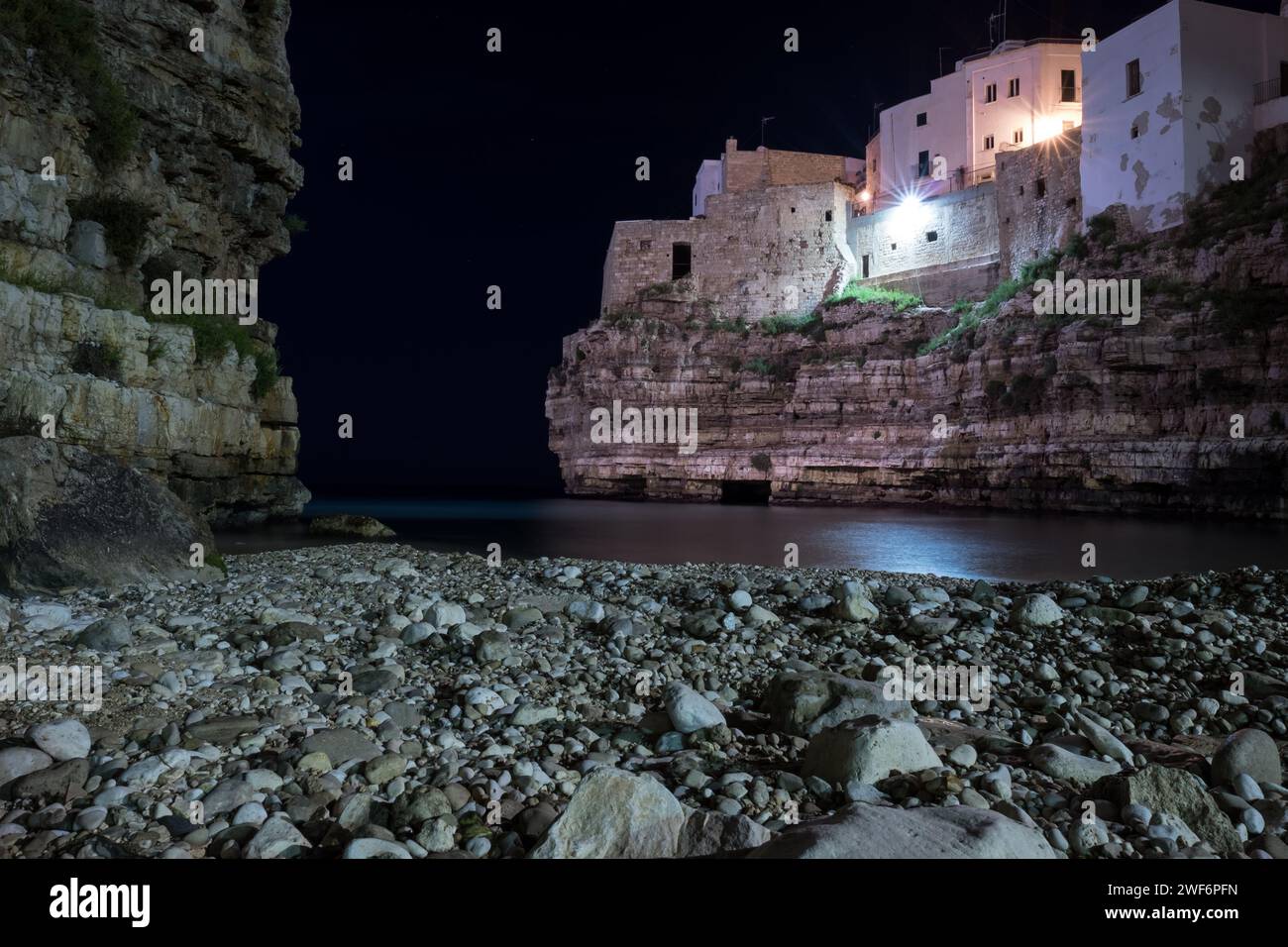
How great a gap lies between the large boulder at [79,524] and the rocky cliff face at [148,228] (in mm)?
3069

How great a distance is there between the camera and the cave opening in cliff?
4934 centimetres

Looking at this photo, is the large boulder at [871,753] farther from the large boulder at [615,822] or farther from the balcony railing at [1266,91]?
the balcony railing at [1266,91]

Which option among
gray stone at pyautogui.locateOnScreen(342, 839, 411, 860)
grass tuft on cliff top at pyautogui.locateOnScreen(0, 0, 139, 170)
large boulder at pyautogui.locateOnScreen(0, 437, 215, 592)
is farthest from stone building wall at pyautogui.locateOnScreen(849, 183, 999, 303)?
gray stone at pyautogui.locateOnScreen(342, 839, 411, 860)

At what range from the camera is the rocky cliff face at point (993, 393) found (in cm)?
2875

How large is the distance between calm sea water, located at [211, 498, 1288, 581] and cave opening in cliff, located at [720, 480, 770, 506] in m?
14.4

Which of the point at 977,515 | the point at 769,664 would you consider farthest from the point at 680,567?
the point at 977,515

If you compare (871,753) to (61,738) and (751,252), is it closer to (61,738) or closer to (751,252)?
(61,738)

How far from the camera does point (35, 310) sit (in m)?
12.1

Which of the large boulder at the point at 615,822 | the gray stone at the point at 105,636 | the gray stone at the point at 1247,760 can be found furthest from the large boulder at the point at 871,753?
the gray stone at the point at 105,636

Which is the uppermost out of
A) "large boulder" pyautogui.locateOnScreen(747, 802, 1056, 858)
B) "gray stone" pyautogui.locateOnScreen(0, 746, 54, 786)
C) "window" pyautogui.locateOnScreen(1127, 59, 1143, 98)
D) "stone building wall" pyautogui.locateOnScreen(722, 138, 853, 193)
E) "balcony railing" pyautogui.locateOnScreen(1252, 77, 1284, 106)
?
"stone building wall" pyautogui.locateOnScreen(722, 138, 853, 193)

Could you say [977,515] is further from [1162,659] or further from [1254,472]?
[1162,659]

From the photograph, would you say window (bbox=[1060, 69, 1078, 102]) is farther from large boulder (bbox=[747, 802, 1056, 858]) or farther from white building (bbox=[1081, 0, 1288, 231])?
large boulder (bbox=[747, 802, 1056, 858])

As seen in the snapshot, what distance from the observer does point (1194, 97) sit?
3372 centimetres
